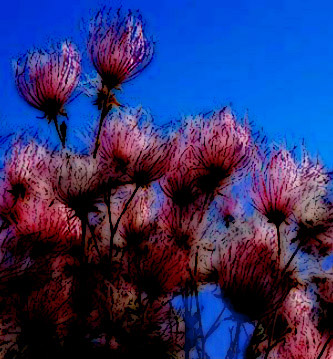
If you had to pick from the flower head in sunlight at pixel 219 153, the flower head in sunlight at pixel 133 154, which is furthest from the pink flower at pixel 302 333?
the flower head in sunlight at pixel 133 154

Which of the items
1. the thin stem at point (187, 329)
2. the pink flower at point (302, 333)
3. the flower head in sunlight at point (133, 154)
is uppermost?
the flower head in sunlight at point (133, 154)

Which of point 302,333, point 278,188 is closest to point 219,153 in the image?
point 278,188

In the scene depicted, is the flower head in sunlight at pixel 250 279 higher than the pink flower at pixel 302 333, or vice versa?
the pink flower at pixel 302 333

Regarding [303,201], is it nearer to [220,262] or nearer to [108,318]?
[220,262]

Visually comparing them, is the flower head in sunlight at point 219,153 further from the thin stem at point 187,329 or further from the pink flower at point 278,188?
the thin stem at point 187,329

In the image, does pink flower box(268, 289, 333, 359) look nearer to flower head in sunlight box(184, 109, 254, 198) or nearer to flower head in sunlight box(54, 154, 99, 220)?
flower head in sunlight box(184, 109, 254, 198)

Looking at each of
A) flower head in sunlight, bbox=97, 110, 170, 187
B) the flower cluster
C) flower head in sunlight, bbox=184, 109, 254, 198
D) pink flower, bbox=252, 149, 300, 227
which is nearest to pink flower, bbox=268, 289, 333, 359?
the flower cluster

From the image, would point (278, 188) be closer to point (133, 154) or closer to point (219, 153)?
point (219, 153)

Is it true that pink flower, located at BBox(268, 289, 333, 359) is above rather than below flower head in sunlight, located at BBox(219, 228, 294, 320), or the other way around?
above

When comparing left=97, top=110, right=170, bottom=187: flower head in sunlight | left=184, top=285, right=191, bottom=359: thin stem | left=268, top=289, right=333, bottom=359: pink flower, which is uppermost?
left=97, top=110, right=170, bottom=187: flower head in sunlight

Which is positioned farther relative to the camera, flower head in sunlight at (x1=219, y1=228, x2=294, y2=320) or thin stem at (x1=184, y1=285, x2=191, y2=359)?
thin stem at (x1=184, y1=285, x2=191, y2=359)

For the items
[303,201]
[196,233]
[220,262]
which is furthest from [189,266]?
[303,201]
